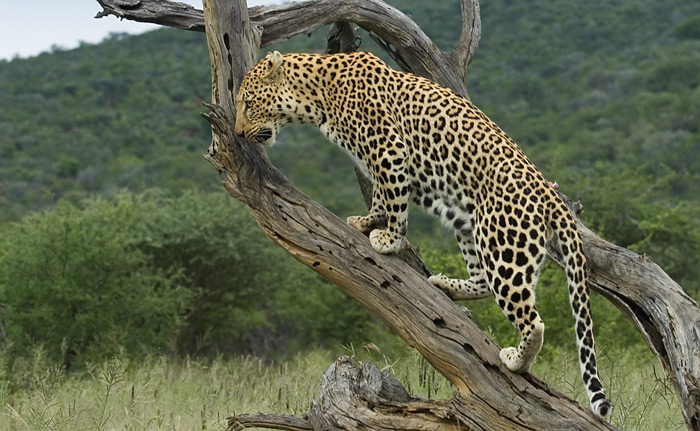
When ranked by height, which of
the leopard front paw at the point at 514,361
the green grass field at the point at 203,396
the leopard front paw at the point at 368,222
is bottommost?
the green grass field at the point at 203,396

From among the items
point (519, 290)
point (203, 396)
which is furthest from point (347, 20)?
point (203, 396)

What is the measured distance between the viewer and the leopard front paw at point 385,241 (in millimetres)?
6453

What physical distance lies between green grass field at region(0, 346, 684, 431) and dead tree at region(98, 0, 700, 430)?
0.54 meters

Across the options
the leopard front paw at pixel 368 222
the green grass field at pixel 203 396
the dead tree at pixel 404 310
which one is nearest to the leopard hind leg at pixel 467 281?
the dead tree at pixel 404 310

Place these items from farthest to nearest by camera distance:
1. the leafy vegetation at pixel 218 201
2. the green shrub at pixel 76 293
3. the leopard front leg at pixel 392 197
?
the green shrub at pixel 76 293, the leafy vegetation at pixel 218 201, the leopard front leg at pixel 392 197

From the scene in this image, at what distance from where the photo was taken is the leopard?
596cm

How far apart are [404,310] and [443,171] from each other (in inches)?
38.9

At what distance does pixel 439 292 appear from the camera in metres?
6.41

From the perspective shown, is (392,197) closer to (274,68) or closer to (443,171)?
(443,171)

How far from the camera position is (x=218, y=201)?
2106 centimetres

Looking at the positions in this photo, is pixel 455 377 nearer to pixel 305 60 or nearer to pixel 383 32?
pixel 305 60

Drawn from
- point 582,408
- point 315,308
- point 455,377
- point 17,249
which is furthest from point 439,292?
point 315,308

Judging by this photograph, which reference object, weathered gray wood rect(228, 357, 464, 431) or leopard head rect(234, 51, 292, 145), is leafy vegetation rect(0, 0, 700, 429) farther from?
leopard head rect(234, 51, 292, 145)

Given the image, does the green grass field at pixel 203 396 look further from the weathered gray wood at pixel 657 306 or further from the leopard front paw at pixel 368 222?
the leopard front paw at pixel 368 222
